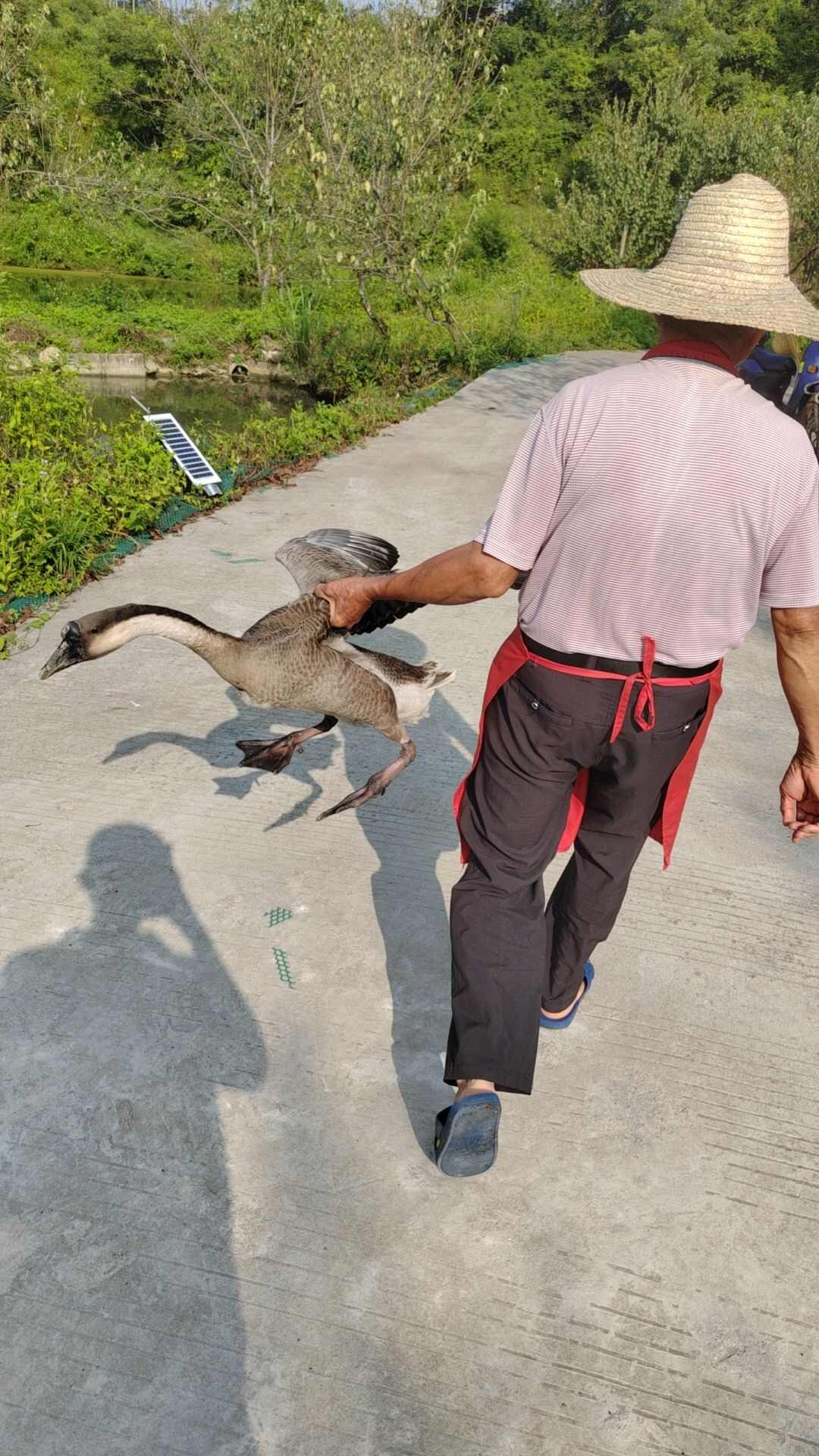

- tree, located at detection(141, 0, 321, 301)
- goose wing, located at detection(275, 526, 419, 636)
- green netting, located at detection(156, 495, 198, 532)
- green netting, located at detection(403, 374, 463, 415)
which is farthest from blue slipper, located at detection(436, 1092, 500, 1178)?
tree, located at detection(141, 0, 321, 301)

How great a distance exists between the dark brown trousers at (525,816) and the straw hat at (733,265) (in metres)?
0.83

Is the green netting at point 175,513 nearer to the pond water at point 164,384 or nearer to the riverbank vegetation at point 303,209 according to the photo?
the riverbank vegetation at point 303,209

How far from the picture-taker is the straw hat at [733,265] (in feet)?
7.02

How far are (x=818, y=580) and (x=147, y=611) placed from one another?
2.11 meters

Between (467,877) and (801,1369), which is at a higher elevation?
(467,877)

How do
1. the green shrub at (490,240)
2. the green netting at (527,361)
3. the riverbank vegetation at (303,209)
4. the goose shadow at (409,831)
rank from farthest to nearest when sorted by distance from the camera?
the green shrub at (490,240) < the green netting at (527,361) < the riverbank vegetation at (303,209) < the goose shadow at (409,831)

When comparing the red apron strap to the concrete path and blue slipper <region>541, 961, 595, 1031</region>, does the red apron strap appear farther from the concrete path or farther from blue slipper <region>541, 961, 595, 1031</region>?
the concrete path

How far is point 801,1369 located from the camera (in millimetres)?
2164

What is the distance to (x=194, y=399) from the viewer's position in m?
14.2

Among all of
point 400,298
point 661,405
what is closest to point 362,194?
point 400,298

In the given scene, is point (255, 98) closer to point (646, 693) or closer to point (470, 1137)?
point (646, 693)

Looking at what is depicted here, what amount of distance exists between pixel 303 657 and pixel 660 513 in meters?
1.59

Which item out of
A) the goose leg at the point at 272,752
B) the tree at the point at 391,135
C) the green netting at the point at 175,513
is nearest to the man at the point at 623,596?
the goose leg at the point at 272,752

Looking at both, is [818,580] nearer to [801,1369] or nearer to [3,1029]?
[801,1369]
